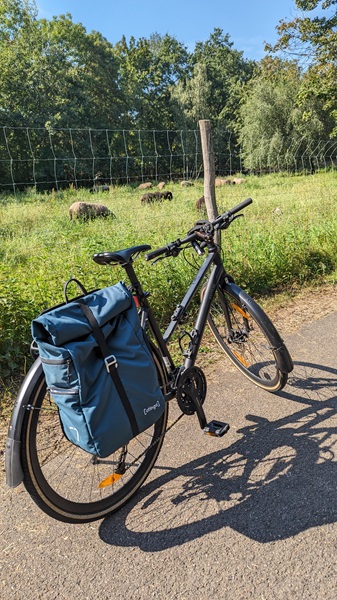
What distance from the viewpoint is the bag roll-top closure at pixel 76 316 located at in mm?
1670

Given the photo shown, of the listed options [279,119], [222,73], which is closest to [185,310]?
[279,119]

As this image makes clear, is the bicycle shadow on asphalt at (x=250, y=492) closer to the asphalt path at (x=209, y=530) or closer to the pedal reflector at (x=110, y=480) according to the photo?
the asphalt path at (x=209, y=530)

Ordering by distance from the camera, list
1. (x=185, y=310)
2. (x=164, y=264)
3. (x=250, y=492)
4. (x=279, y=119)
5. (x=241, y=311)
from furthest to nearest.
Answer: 1. (x=279, y=119)
2. (x=164, y=264)
3. (x=241, y=311)
4. (x=185, y=310)
5. (x=250, y=492)

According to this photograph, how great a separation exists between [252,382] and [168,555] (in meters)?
1.58

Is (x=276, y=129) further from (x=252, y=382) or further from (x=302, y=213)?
(x=252, y=382)

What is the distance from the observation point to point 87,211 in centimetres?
1216

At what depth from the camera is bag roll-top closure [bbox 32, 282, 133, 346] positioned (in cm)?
167

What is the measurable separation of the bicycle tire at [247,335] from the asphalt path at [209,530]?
368mm

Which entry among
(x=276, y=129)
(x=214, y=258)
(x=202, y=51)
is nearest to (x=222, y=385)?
(x=214, y=258)

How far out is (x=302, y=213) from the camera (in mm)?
7102

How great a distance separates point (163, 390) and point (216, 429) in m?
0.43

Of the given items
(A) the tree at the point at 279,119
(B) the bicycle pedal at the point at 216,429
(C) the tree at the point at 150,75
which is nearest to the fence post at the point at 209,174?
(B) the bicycle pedal at the point at 216,429

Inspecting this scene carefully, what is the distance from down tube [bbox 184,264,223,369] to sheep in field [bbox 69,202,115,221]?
950cm

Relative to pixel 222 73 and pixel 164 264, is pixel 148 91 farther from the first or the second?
pixel 164 264
